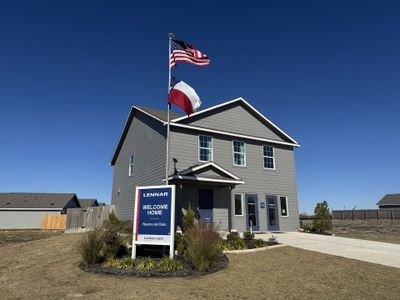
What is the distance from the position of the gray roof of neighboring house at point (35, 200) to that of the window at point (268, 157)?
33.0 meters

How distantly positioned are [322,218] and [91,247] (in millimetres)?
15741

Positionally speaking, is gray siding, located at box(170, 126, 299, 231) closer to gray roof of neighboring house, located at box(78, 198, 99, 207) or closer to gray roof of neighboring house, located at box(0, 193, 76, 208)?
gray roof of neighboring house, located at box(0, 193, 76, 208)

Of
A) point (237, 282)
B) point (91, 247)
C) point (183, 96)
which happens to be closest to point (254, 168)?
point (183, 96)

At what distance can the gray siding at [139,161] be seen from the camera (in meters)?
18.7

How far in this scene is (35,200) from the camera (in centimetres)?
4388

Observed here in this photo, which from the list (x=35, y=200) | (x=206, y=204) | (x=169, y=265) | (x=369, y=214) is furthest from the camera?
(x=35, y=200)

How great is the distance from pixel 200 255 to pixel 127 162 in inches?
639

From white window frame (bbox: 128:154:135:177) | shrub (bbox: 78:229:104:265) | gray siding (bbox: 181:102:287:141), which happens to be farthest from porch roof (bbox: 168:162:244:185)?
shrub (bbox: 78:229:104:265)

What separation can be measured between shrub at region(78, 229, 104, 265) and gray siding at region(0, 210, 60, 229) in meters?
37.4

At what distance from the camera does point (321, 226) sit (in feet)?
66.4

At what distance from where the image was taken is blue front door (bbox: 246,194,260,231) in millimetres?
20109

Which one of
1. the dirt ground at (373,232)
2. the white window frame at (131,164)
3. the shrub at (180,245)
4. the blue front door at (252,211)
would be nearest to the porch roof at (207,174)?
the blue front door at (252,211)

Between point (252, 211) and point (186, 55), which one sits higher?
point (186, 55)

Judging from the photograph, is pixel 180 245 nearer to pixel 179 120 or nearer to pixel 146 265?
pixel 146 265
